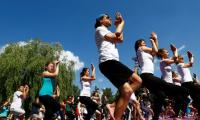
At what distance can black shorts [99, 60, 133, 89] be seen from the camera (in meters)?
5.51

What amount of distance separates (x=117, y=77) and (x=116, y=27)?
0.94 meters

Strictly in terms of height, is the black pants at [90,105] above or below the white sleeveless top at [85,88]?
below

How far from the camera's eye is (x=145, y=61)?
8.68 metres

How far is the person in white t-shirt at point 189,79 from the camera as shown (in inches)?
379

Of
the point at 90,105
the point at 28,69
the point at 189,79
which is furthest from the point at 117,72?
the point at 28,69

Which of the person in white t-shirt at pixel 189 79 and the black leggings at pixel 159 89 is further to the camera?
the person in white t-shirt at pixel 189 79

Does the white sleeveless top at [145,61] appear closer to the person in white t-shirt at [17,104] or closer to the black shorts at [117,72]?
the black shorts at [117,72]

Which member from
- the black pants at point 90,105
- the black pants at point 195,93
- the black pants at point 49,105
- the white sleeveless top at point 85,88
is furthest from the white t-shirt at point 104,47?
the white sleeveless top at point 85,88

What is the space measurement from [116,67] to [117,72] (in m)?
0.09

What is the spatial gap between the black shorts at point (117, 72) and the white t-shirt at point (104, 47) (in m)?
0.13

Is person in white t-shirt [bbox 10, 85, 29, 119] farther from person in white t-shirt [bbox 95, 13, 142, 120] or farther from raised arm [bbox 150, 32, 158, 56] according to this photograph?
person in white t-shirt [bbox 95, 13, 142, 120]

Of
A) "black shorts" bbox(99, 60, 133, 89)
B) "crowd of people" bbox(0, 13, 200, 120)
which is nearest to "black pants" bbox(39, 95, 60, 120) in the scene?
"crowd of people" bbox(0, 13, 200, 120)

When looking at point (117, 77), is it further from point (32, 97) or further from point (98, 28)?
point (32, 97)

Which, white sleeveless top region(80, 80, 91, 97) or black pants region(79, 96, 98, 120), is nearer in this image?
black pants region(79, 96, 98, 120)
